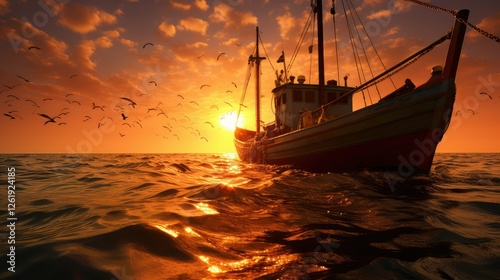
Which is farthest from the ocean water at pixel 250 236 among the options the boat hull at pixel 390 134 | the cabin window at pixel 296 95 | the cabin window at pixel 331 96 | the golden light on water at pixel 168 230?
the cabin window at pixel 331 96

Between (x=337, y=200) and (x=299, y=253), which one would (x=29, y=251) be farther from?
(x=337, y=200)

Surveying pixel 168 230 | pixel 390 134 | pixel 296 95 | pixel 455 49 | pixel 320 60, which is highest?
pixel 320 60

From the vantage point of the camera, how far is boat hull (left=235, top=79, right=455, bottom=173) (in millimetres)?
9008

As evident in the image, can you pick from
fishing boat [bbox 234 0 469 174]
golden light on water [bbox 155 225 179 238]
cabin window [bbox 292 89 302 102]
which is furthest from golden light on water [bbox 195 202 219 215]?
cabin window [bbox 292 89 302 102]

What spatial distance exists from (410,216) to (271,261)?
10.8 feet

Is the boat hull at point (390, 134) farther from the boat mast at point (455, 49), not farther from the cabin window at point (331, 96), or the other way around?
the cabin window at point (331, 96)

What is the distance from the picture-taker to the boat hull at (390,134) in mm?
9008

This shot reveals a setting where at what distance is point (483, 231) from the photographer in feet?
13.1

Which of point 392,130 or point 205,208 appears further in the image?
point 392,130

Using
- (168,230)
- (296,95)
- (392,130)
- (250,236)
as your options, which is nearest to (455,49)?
(392,130)

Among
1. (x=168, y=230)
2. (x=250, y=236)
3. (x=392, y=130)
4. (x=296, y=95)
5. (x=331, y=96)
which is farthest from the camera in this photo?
(x=331, y=96)

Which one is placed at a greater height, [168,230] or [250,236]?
[168,230]

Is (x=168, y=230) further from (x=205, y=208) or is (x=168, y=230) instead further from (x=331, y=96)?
(x=331, y=96)

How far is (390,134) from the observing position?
9.76 m
